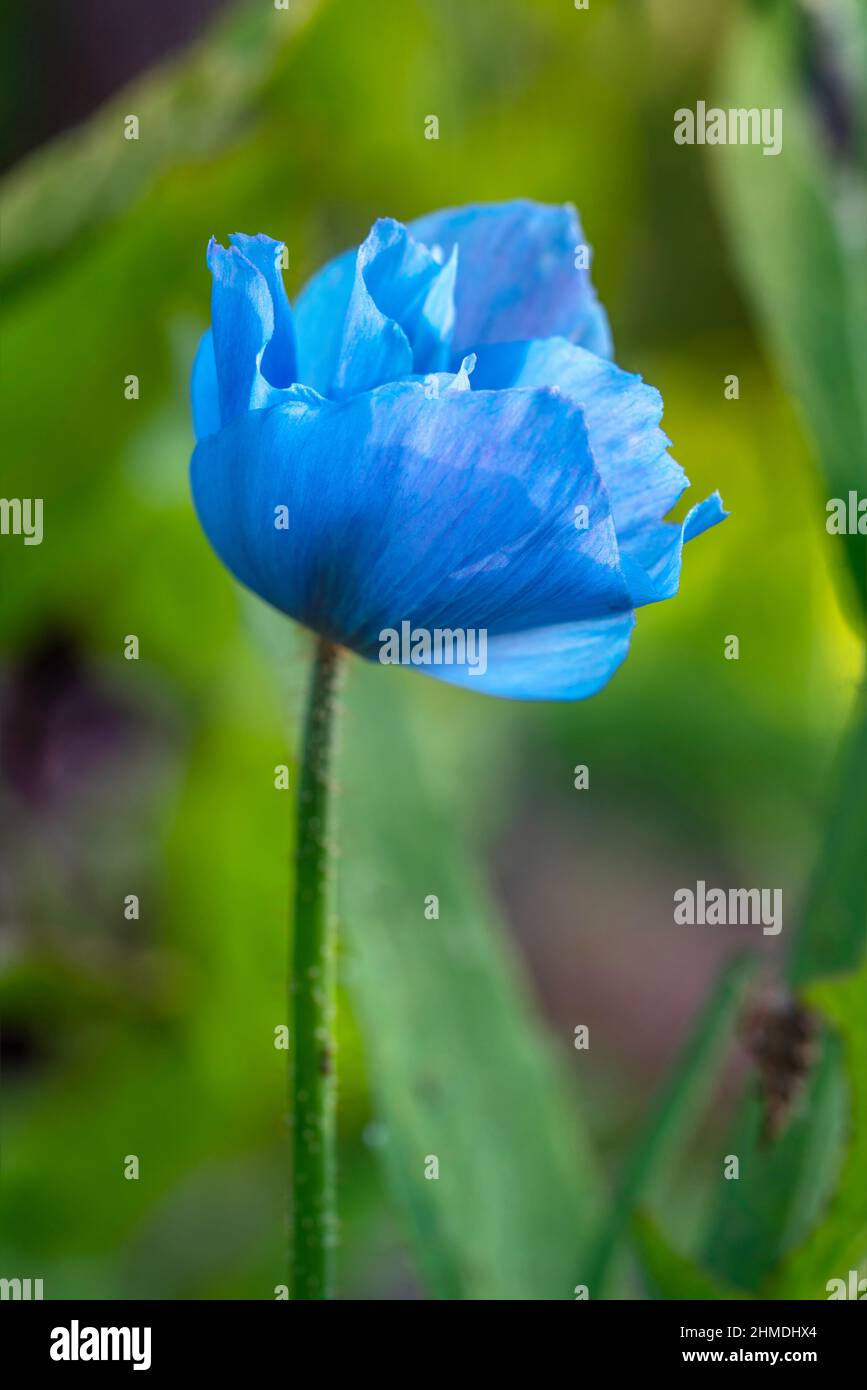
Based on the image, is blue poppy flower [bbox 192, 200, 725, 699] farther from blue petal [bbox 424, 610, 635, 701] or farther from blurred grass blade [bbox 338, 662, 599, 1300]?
blurred grass blade [bbox 338, 662, 599, 1300]

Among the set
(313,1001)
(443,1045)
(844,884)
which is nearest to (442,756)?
(443,1045)

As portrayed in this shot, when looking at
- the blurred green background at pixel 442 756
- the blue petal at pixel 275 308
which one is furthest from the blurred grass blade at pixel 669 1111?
the blue petal at pixel 275 308

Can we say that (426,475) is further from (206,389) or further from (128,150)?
(128,150)

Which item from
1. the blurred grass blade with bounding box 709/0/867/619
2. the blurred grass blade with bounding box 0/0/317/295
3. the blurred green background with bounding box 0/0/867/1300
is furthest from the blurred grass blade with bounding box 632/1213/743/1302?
the blurred grass blade with bounding box 0/0/317/295

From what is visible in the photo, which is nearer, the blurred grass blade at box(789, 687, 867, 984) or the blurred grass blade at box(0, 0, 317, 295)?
the blurred grass blade at box(789, 687, 867, 984)

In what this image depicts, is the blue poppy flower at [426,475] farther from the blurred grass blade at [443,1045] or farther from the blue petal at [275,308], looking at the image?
the blurred grass blade at [443,1045]

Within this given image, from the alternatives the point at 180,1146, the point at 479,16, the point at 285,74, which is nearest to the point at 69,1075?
the point at 180,1146
